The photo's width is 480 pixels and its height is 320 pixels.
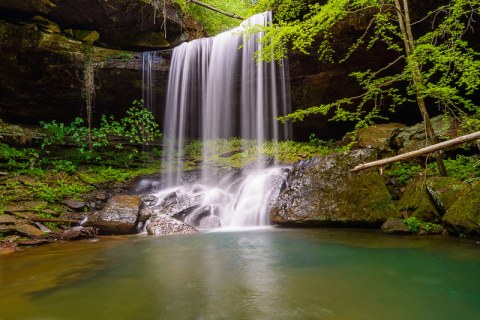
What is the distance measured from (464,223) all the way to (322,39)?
6.73 metres

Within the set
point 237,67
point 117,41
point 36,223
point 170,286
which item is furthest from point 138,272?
point 117,41

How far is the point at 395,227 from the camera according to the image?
580cm

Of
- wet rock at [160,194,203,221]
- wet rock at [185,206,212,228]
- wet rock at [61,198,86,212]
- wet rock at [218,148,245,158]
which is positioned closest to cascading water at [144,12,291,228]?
wet rock at [160,194,203,221]

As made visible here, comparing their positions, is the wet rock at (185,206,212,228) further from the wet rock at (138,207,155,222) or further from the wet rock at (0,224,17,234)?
the wet rock at (0,224,17,234)

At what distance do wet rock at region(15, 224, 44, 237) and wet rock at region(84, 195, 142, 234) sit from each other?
3.24ft

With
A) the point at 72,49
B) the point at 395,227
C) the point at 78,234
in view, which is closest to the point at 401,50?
the point at 395,227

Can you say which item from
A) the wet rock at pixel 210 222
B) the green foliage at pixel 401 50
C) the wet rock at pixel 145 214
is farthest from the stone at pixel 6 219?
the green foliage at pixel 401 50

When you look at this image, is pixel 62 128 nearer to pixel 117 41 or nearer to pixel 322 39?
pixel 117 41

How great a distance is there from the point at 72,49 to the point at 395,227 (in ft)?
37.4

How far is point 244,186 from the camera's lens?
9516 millimetres

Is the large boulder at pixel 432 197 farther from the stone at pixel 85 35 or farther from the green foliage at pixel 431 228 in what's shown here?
the stone at pixel 85 35

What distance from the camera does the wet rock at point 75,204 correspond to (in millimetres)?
8287

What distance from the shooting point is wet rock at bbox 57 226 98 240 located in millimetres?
6492

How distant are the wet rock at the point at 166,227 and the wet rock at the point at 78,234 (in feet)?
3.99
